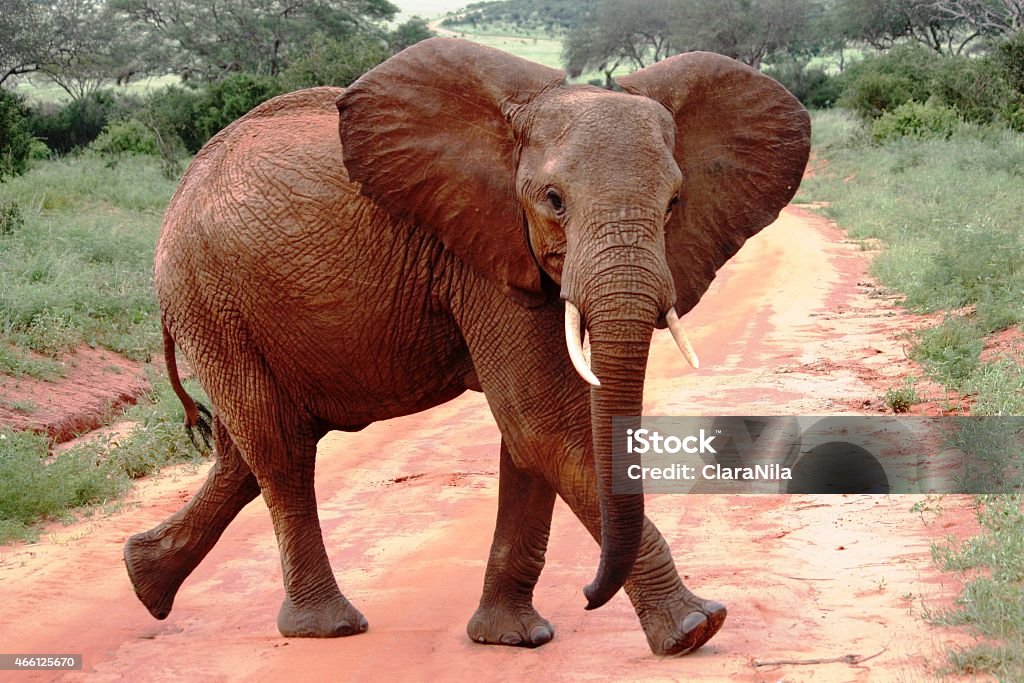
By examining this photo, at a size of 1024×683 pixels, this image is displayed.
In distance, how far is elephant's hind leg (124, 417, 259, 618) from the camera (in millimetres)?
5578

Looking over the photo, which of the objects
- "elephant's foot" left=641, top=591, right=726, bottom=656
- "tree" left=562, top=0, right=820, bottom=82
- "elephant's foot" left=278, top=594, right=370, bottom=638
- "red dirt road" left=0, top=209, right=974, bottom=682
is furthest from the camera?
"tree" left=562, top=0, right=820, bottom=82

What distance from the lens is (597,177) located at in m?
3.85

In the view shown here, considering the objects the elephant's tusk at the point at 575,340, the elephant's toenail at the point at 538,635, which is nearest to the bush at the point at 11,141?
the elephant's toenail at the point at 538,635

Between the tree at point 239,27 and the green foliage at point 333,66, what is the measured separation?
8.03 m

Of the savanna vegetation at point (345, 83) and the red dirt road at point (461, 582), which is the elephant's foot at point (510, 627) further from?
the savanna vegetation at point (345, 83)

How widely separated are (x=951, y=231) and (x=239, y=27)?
1028 inches

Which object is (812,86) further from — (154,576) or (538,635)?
(538,635)

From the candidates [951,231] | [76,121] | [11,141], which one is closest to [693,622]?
[951,231]

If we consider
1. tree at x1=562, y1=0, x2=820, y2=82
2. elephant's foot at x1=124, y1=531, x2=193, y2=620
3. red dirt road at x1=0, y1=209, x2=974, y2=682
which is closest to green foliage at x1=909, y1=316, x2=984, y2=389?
red dirt road at x1=0, y1=209, x2=974, y2=682

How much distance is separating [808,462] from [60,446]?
175 inches

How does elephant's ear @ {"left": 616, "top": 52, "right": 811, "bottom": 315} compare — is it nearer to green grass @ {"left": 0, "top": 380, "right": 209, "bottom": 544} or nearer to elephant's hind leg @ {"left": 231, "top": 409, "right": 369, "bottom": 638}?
elephant's hind leg @ {"left": 231, "top": 409, "right": 369, "bottom": 638}

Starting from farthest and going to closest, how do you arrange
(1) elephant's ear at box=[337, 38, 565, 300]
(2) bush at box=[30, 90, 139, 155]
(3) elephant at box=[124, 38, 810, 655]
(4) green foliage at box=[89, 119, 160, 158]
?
(2) bush at box=[30, 90, 139, 155] → (4) green foliage at box=[89, 119, 160, 158] → (1) elephant's ear at box=[337, 38, 565, 300] → (3) elephant at box=[124, 38, 810, 655]

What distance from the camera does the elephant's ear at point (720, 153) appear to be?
4.39m

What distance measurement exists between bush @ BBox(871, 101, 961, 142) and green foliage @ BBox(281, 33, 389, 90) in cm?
990
